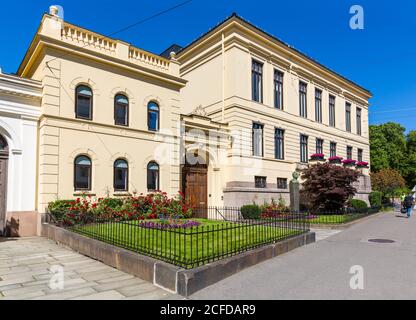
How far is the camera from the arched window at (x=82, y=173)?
1370 centimetres

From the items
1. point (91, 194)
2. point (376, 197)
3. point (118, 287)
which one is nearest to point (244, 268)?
point (118, 287)

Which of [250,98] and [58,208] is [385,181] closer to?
[250,98]

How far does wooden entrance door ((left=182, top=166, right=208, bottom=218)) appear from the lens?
18656mm

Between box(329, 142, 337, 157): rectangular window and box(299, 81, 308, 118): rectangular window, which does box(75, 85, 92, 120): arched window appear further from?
box(329, 142, 337, 157): rectangular window

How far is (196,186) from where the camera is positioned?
1912cm

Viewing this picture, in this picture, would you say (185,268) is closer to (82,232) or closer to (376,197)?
(82,232)

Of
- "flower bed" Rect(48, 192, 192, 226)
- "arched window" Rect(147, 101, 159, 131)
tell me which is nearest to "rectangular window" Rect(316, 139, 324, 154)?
"flower bed" Rect(48, 192, 192, 226)

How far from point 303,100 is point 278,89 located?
3477 millimetres

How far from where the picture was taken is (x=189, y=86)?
23922 millimetres

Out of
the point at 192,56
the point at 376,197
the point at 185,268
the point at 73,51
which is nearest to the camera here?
the point at 185,268

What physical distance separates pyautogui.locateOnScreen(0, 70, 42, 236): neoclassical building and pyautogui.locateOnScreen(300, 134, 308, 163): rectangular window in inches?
750

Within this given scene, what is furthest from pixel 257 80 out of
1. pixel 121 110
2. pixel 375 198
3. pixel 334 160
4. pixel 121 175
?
pixel 375 198

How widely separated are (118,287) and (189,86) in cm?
1975

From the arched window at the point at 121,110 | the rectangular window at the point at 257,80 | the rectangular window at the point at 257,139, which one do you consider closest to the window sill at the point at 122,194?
the arched window at the point at 121,110
